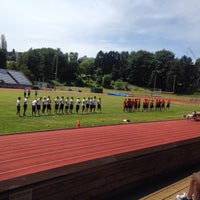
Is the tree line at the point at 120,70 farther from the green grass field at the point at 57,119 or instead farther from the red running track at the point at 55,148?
the red running track at the point at 55,148

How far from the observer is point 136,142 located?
26.9 ft

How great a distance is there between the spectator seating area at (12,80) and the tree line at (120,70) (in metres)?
11.7

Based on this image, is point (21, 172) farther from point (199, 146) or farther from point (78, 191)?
point (199, 146)

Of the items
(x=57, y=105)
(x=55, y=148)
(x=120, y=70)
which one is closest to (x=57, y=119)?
(x=57, y=105)

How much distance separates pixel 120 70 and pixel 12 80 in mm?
48890

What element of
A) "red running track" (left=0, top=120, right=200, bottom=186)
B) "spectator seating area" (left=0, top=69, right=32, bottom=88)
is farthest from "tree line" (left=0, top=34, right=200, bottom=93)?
"red running track" (left=0, top=120, right=200, bottom=186)

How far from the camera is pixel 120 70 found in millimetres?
106125

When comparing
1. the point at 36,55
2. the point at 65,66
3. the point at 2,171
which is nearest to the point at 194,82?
the point at 65,66

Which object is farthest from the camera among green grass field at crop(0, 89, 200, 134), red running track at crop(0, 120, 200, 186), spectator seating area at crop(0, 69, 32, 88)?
spectator seating area at crop(0, 69, 32, 88)

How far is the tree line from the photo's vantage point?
3588 inches

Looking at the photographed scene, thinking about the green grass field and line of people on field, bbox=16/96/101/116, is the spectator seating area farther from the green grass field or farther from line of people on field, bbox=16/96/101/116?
line of people on field, bbox=16/96/101/116

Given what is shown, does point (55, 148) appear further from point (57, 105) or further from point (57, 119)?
point (57, 105)

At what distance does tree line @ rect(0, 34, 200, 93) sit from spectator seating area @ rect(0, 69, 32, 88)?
11.7m

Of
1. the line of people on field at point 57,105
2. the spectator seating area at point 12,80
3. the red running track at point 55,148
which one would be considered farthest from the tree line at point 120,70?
the red running track at point 55,148
